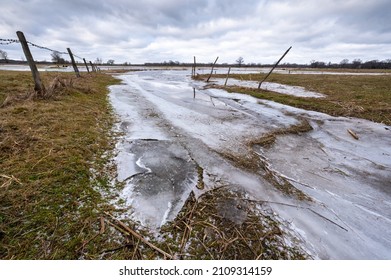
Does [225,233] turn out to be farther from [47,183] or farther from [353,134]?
[353,134]

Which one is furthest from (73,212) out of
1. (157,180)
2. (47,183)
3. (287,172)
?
(287,172)

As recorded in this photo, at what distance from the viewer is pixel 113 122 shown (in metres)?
6.12

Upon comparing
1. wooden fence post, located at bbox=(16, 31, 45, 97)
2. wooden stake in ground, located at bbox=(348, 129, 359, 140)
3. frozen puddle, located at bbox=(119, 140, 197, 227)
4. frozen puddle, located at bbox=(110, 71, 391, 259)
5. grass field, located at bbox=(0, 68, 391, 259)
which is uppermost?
wooden fence post, located at bbox=(16, 31, 45, 97)

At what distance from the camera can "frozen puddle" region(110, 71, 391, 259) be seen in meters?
2.49

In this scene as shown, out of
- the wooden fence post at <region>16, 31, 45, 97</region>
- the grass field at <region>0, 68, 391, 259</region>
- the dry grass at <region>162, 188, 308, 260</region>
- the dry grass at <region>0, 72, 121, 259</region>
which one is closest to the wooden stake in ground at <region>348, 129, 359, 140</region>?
the dry grass at <region>162, 188, 308, 260</region>

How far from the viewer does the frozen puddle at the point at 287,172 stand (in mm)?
2494

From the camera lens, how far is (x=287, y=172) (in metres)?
3.77

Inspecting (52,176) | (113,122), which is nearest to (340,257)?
(52,176)

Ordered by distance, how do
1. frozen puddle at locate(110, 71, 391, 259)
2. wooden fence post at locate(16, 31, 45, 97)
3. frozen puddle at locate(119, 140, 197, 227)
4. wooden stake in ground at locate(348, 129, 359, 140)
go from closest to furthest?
frozen puddle at locate(110, 71, 391, 259)
frozen puddle at locate(119, 140, 197, 227)
wooden stake in ground at locate(348, 129, 359, 140)
wooden fence post at locate(16, 31, 45, 97)

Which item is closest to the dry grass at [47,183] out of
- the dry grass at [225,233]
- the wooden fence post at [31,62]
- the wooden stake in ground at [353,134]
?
the dry grass at [225,233]

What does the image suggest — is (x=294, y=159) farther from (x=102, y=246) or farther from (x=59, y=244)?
(x=59, y=244)

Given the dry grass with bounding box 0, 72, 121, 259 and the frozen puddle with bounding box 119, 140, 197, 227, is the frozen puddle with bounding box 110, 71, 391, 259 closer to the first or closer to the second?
the frozen puddle with bounding box 119, 140, 197, 227

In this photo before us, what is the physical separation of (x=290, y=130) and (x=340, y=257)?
179 inches

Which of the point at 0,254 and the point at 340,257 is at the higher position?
the point at 0,254
